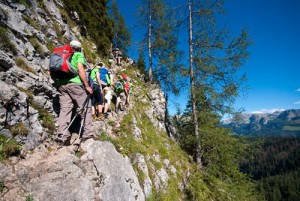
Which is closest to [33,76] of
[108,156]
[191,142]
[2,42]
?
[2,42]

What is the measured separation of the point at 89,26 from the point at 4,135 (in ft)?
58.0

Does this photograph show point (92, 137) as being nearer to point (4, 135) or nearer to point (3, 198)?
point (4, 135)

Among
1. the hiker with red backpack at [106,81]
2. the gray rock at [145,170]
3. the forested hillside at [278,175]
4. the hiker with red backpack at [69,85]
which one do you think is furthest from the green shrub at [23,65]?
the forested hillside at [278,175]

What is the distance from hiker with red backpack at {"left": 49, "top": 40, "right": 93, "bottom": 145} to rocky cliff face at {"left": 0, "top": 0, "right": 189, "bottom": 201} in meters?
0.45

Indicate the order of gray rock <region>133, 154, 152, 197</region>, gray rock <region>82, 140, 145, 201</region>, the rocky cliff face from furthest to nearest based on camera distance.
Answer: gray rock <region>133, 154, 152, 197</region>
gray rock <region>82, 140, 145, 201</region>
the rocky cliff face

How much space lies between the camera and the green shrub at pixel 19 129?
4.48m

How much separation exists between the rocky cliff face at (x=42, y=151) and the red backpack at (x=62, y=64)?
0.99 meters

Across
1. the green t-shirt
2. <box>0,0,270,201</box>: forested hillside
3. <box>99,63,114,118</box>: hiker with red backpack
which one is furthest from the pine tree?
the green t-shirt

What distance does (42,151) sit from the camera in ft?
15.9

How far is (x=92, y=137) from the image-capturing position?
5812 mm

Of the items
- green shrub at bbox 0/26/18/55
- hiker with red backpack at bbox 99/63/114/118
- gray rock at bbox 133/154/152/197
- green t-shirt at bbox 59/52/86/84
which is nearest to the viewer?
green t-shirt at bbox 59/52/86/84

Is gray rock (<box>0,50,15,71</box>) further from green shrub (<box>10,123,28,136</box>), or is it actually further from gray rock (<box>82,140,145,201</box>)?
gray rock (<box>82,140,145,201</box>)

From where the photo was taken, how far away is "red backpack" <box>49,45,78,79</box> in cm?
529

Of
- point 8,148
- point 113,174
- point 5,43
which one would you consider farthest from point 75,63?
point 113,174
